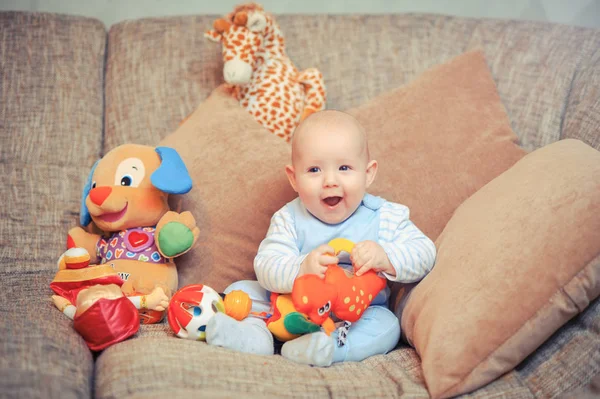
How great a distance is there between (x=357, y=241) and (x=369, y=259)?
0.44 feet

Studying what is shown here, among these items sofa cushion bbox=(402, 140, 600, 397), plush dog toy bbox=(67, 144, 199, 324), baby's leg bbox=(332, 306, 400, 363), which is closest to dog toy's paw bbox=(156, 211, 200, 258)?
plush dog toy bbox=(67, 144, 199, 324)

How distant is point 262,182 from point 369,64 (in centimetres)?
62

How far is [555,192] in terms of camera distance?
1.23 m

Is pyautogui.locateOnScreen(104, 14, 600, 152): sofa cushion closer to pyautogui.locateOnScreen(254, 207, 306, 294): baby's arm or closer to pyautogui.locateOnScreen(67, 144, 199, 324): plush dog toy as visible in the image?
pyautogui.locateOnScreen(67, 144, 199, 324): plush dog toy

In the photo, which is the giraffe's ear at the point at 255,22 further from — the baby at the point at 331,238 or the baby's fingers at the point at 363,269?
the baby's fingers at the point at 363,269

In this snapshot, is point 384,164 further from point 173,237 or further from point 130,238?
point 130,238

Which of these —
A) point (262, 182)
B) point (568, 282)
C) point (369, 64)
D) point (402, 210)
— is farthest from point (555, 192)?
point (369, 64)

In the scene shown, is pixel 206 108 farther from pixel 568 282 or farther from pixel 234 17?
pixel 568 282

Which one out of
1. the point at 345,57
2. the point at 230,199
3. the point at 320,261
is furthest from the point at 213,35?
the point at 320,261

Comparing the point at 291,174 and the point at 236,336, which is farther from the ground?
the point at 291,174

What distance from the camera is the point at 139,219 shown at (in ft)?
4.94

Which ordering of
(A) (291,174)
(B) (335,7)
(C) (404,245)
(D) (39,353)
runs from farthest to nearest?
1. (B) (335,7)
2. (A) (291,174)
3. (C) (404,245)
4. (D) (39,353)

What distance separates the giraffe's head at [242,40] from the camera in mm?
1763

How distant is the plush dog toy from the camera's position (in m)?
1.45
